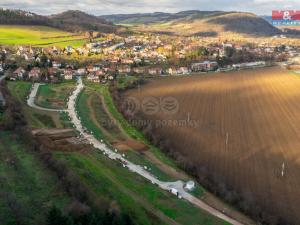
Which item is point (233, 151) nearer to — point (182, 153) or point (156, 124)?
point (182, 153)

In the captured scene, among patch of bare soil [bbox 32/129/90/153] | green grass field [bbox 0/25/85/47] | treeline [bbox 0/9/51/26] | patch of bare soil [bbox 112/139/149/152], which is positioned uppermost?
treeline [bbox 0/9/51/26]

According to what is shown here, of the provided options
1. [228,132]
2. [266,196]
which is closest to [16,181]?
[266,196]

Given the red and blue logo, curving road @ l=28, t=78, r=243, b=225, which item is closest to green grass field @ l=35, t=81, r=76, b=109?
curving road @ l=28, t=78, r=243, b=225

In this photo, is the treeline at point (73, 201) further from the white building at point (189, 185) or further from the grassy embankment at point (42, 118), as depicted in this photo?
the white building at point (189, 185)

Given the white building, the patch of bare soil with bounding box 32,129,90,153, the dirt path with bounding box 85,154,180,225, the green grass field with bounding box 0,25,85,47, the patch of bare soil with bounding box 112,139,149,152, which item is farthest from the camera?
the green grass field with bounding box 0,25,85,47

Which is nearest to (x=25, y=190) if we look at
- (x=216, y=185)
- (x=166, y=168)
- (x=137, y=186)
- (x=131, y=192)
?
(x=131, y=192)

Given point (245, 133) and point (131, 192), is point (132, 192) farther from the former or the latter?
point (245, 133)

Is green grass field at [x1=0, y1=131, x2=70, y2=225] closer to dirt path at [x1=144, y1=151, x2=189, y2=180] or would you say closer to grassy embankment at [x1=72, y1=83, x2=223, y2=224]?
grassy embankment at [x1=72, y1=83, x2=223, y2=224]

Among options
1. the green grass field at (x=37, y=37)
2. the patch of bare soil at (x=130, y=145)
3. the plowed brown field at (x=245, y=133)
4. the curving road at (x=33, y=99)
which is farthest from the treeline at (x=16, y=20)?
the patch of bare soil at (x=130, y=145)
